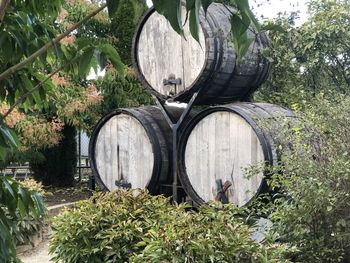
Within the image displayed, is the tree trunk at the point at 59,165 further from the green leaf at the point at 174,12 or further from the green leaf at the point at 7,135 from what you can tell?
the green leaf at the point at 174,12

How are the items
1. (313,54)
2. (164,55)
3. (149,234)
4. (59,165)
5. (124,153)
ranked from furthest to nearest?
(59,165), (313,54), (124,153), (164,55), (149,234)

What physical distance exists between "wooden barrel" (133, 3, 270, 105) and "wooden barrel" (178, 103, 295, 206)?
32 cm

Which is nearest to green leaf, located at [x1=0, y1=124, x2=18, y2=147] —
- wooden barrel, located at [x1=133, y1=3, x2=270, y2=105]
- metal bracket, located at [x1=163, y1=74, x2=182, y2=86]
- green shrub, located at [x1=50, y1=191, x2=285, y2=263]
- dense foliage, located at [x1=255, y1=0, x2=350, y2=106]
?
green shrub, located at [x1=50, y1=191, x2=285, y2=263]

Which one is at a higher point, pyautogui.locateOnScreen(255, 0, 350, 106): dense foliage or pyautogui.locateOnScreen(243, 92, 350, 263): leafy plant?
pyautogui.locateOnScreen(255, 0, 350, 106): dense foliage

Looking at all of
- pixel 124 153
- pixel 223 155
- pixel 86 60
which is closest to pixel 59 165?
pixel 124 153

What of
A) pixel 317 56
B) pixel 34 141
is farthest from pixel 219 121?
pixel 34 141

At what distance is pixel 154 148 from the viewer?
5.40m

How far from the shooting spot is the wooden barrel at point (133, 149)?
5.48 meters

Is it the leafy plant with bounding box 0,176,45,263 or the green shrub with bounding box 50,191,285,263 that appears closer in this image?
the leafy plant with bounding box 0,176,45,263

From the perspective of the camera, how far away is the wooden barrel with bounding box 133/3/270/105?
186 inches

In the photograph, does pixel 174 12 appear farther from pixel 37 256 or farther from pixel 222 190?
pixel 37 256

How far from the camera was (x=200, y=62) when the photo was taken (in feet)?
15.8

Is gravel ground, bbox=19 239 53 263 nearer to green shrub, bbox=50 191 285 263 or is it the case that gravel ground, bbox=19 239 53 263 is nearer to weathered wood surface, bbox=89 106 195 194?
weathered wood surface, bbox=89 106 195 194

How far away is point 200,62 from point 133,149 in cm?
143
